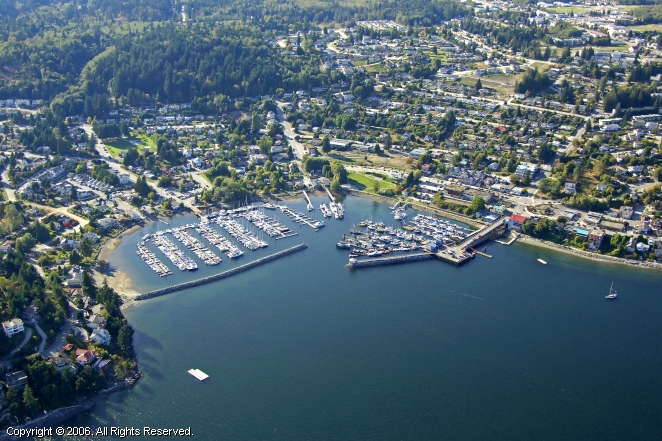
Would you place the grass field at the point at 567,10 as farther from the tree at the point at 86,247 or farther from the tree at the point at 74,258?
the tree at the point at 74,258

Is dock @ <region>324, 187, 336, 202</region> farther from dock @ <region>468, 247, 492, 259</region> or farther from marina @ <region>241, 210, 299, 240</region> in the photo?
dock @ <region>468, 247, 492, 259</region>

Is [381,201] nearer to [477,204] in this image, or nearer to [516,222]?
[477,204]

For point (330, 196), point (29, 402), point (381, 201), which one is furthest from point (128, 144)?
point (29, 402)

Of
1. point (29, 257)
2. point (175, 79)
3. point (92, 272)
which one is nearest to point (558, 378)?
point (92, 272)

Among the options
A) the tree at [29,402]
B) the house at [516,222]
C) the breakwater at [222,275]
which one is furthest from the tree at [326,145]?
the tree at [29,402]

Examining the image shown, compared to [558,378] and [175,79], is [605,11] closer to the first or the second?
[175,79]

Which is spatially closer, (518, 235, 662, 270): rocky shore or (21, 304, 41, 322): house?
(21, 304, 41, 322): house

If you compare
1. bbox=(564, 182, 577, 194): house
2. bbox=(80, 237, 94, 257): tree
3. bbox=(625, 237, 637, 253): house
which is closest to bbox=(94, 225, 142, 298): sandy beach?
bbox=(80, 237, 94, 257): tree
